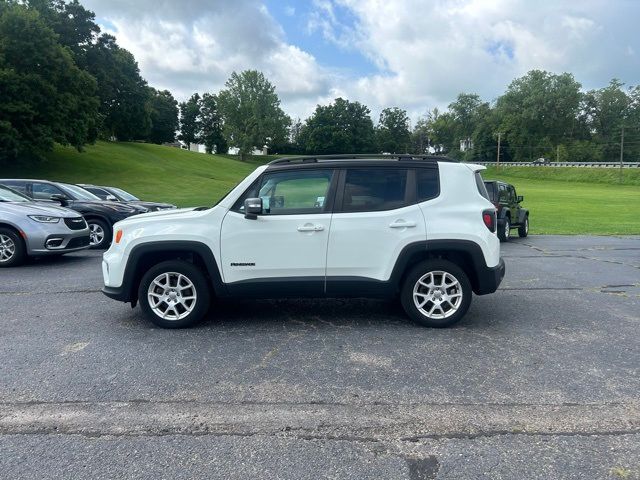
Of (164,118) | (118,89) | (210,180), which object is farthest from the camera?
(164,118)

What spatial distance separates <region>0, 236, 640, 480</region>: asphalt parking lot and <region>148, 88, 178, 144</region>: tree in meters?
99.1

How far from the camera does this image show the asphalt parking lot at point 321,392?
3.00 meters

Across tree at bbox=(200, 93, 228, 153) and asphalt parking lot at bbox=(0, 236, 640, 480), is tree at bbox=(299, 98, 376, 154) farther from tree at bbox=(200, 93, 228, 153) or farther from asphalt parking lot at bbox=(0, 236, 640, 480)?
asphalt parking lot at bbox=(0, 236, 640, 480)

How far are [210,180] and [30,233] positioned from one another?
42314mm

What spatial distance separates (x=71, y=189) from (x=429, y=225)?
11.2m

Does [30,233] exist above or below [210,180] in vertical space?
below

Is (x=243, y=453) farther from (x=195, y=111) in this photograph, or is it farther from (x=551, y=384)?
(x=195, y=111)

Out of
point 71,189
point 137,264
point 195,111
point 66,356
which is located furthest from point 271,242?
point 195,111

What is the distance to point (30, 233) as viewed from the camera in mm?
9422

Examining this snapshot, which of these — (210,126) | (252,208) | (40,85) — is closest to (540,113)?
(210,126)

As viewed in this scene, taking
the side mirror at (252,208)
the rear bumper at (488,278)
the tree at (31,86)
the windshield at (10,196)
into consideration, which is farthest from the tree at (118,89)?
the rear bumper at (488,278)

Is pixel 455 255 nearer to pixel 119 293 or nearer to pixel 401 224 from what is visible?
pixel 401 224

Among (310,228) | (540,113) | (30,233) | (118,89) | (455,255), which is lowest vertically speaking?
(30,233)

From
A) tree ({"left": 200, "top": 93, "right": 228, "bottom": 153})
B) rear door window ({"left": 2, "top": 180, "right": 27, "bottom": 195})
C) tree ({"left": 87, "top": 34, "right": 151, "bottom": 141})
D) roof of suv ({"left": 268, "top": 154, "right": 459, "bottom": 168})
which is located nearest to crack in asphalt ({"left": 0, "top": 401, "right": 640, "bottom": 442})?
roof of suv ({"left": 268, "top": 154, "right": 459, "bottom": 168})
